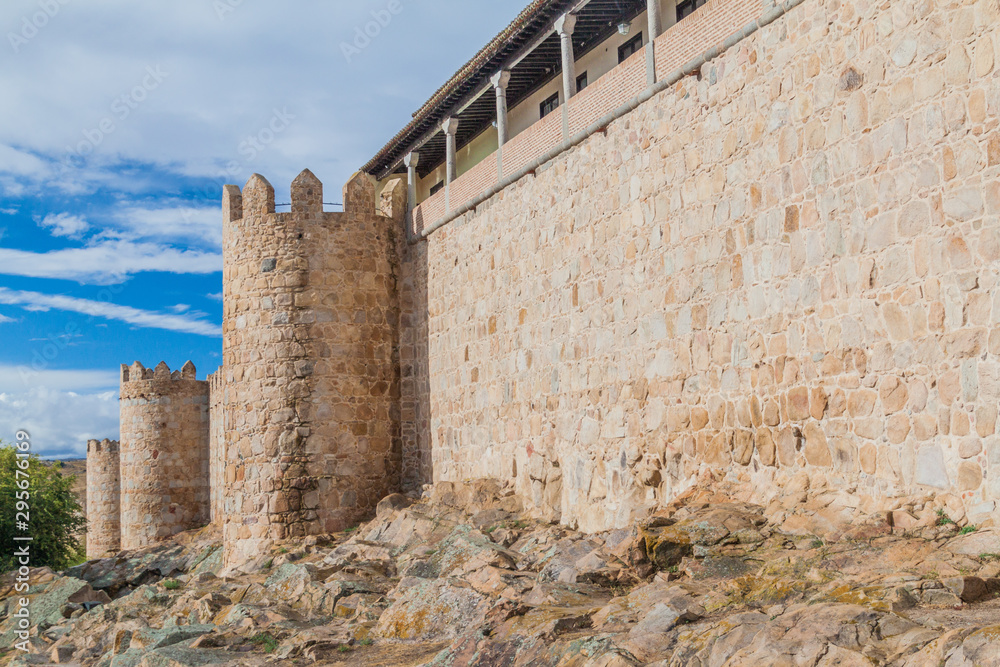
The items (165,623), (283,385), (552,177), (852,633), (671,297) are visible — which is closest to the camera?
(852,633)

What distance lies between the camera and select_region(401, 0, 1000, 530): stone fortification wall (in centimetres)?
708

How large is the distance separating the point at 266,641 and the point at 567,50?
8.76 meters

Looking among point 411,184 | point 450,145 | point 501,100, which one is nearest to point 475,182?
point 501,100

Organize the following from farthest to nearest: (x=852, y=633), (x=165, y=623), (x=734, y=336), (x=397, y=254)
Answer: (x=397, y=254), (x=165, y=623), (x=734, y=336), (x=852, y=633)

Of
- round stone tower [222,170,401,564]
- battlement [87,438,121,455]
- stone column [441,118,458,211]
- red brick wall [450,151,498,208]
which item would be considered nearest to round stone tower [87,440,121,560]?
battlement [87,438,121,455]

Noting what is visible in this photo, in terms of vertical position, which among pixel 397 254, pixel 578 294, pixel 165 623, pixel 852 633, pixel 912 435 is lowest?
pixel 165 623

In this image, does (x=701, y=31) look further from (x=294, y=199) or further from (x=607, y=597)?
(x=294, y=199)

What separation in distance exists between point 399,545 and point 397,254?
5.58 meters

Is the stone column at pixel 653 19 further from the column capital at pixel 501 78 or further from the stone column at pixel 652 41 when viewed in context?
the column capital at pixel 501 78

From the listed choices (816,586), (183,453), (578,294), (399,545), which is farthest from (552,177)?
(183,453)

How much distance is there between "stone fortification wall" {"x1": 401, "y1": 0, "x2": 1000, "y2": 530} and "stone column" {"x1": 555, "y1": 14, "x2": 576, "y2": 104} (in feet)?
4.16

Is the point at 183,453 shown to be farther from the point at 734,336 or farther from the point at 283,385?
the point at 734,336

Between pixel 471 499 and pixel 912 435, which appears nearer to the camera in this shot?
pixel 912 435

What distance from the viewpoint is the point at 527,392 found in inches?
512
